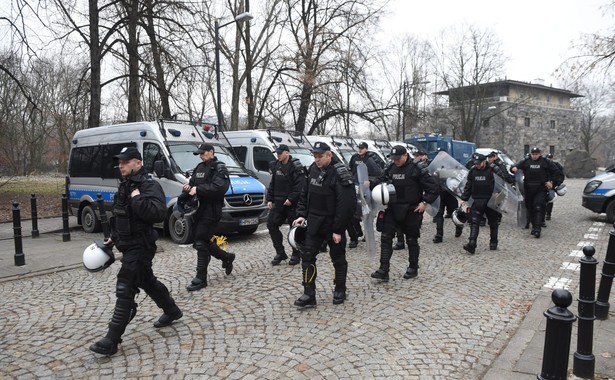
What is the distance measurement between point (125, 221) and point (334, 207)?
2222 mm

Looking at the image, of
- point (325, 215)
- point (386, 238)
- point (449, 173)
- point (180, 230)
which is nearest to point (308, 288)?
point (325, 215)

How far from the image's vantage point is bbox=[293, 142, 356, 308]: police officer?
16.8 feet

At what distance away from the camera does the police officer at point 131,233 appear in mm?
3998

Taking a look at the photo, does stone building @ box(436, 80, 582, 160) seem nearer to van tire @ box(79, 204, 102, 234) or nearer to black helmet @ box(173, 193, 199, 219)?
van tire @ box(79, 204, 102, 234)

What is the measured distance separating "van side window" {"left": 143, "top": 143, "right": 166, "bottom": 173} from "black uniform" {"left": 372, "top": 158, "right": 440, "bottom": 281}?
5.23 m

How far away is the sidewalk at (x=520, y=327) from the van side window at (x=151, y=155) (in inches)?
80.8

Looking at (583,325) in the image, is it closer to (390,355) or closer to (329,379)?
(390,355)

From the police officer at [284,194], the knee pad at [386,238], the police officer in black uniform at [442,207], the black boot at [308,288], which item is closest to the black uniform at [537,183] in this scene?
the police officer in black uniform at [442,207]

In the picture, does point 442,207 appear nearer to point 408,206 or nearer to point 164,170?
point 408,206

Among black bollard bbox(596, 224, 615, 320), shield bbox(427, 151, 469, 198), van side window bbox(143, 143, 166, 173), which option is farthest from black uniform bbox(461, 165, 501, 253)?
van side window bbox(143, 143, 166, 173)

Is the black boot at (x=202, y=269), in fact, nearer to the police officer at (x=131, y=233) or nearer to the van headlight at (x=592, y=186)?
the police officer at (x=131, y=233)

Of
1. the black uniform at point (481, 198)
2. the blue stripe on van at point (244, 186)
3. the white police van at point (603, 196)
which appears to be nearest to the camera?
the black uniform at point (481, 198)

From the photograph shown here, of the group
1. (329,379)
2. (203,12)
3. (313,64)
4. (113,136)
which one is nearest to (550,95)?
(313,64)

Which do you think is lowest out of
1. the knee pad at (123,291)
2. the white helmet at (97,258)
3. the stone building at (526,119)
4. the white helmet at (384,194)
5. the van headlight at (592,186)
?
the knee pad at (123,291)
